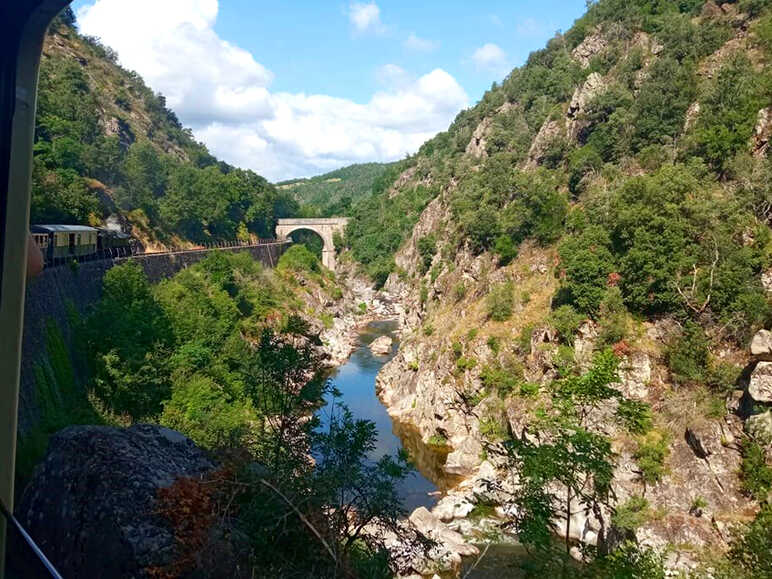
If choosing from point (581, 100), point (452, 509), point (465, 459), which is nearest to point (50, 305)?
point (452, 509)

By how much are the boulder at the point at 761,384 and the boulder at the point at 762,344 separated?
3.03ft

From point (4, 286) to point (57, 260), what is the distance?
25.5 metres

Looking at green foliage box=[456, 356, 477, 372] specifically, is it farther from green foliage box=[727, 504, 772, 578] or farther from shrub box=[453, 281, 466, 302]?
green foliage box=[727, 504, 772, 578]

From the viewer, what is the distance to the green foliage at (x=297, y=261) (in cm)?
5884

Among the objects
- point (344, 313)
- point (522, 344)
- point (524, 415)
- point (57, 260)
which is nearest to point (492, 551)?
point (524, 415)

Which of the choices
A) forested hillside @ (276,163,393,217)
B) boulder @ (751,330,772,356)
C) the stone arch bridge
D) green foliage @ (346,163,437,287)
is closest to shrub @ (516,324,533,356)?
boulder @ (751,330,772,356)

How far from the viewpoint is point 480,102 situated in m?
72.6

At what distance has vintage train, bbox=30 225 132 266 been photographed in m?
22.8

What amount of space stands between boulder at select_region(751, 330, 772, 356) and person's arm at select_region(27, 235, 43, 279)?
75.3ft

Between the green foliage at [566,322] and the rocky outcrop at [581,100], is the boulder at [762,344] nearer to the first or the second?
the green foliage at [566,322]

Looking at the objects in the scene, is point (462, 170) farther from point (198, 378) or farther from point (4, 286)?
point (4, 286)

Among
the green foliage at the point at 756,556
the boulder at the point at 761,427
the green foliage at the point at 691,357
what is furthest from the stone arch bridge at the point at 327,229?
the green foliage at the point at 756,556

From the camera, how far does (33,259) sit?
8.13 feet

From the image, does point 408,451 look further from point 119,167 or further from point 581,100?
point 119,167
